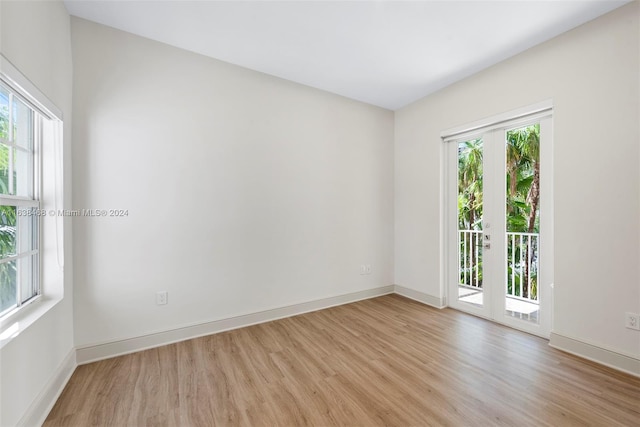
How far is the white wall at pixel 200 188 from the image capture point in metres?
2.20

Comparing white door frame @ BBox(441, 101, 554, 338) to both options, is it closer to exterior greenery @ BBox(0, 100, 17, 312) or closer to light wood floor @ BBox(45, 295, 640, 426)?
light wood floor @ BBox(45, 295, 640, 426)

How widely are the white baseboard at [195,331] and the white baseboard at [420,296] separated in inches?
27.5

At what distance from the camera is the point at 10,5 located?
1.35m

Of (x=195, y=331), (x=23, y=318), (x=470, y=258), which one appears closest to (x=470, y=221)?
(x=470, y=258)

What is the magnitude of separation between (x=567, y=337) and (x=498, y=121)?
2.13 m

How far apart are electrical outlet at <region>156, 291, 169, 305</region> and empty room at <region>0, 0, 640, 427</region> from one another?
9 centimetres

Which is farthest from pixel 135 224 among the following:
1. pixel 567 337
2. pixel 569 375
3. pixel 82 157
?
pixel 567 337

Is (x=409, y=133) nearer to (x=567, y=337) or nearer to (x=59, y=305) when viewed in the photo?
(x=567, y=337)

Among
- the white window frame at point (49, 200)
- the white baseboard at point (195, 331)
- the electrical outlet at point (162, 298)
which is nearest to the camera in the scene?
the white window frame at point (49, 200)

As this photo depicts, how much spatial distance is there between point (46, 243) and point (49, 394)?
965mm

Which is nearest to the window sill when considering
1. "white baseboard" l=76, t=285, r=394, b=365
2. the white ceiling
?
"white baseboard" l=76, t=285, r=394, b=365

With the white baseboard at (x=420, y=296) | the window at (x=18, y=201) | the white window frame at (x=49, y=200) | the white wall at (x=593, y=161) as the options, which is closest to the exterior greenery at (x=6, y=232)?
the window at (x=18, y=201)

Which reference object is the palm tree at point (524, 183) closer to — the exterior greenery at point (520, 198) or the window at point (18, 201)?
the exterior greenery at point (520, 198)

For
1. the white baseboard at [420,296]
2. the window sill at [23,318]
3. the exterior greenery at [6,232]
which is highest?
the exterior greenery at [6,232]
